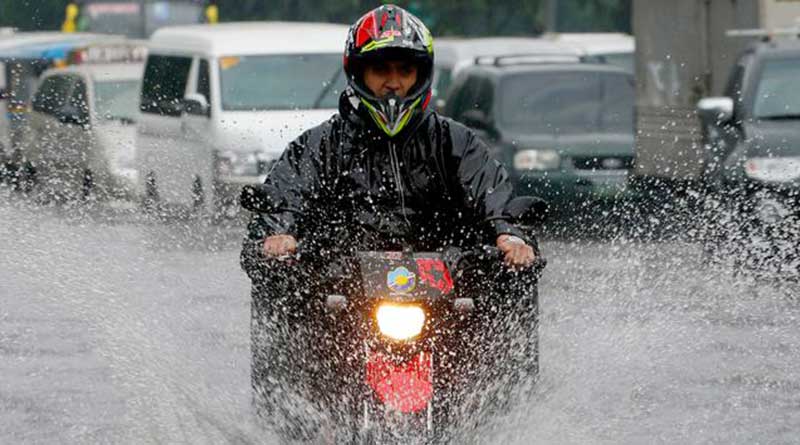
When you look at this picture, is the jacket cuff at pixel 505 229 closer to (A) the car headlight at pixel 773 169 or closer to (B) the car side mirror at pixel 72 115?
(A) the car headlight at pixel 773 169

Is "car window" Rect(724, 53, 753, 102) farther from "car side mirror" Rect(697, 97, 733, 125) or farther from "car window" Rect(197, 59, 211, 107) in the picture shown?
"car window" Rect(197, 59, 211, 107)

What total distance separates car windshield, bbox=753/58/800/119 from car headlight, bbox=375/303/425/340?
991 centimetres

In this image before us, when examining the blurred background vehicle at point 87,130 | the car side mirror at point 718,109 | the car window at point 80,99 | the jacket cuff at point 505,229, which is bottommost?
the blurred background vehicle at point 87,130

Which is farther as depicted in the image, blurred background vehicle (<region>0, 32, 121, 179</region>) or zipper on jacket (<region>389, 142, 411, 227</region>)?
blurred background vehicle (<region>0, 32, 121, 179</region>)

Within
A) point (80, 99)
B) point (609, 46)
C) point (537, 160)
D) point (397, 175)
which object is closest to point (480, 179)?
point (397, 175)

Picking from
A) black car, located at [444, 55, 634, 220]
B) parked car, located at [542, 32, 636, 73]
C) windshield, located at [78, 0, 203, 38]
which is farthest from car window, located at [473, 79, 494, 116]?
windshield, located at [78, 0, 203, 38]

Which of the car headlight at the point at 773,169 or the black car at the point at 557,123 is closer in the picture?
the car headlight at the point at 773,169

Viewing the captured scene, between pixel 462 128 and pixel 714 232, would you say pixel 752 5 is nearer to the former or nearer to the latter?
pixel 714 232

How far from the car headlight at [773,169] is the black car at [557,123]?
11.2 ft

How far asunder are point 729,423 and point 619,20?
40324mm

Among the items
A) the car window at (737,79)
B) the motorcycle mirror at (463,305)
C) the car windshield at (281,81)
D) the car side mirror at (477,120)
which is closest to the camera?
the motorcycle mirror at (463,305)

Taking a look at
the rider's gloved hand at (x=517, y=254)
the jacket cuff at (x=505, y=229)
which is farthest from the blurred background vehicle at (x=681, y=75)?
the rider's gloved hand at (x=517, y=254)

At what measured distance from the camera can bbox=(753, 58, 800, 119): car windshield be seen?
1495 centimetres

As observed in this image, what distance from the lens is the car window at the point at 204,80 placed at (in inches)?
693
